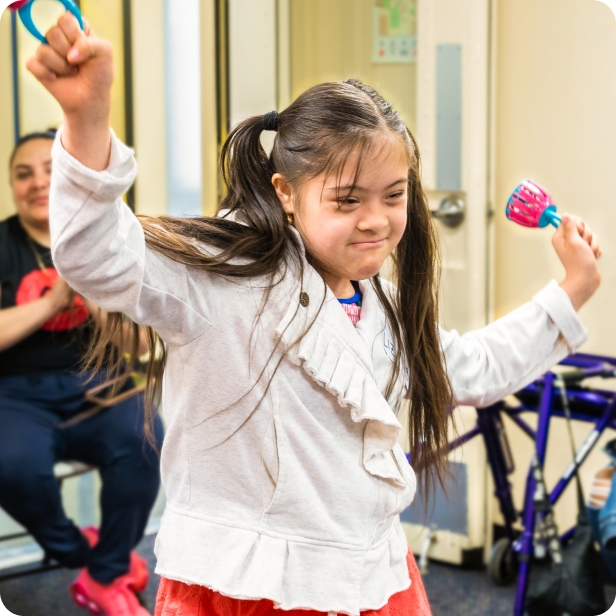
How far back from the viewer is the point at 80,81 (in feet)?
2.37

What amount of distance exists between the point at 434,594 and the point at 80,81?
185cm

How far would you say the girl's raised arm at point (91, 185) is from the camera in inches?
→ 28.0

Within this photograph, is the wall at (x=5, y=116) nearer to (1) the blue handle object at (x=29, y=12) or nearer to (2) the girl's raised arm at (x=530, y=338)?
(2) the girl's raised arm at (x=530, y=338)

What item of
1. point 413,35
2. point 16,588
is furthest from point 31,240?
point 413,35

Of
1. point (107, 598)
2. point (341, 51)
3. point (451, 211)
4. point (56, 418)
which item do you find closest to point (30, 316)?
point (56, 418)

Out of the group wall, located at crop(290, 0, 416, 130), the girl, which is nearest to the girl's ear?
the girl

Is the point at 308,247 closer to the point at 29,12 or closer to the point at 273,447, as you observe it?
the point at 273,447

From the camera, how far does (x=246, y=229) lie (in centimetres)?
99

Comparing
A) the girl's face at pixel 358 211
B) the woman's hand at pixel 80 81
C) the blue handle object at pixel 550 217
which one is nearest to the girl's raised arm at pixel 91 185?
the woman's hand at pixel 80 81

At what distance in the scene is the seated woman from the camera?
2000mm

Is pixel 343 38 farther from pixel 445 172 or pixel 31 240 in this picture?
pixel 31 240

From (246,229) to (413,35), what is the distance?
1576mm

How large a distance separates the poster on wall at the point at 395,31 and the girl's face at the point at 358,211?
1.52 metres

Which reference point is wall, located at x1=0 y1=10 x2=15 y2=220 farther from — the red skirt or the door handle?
the red skirt
